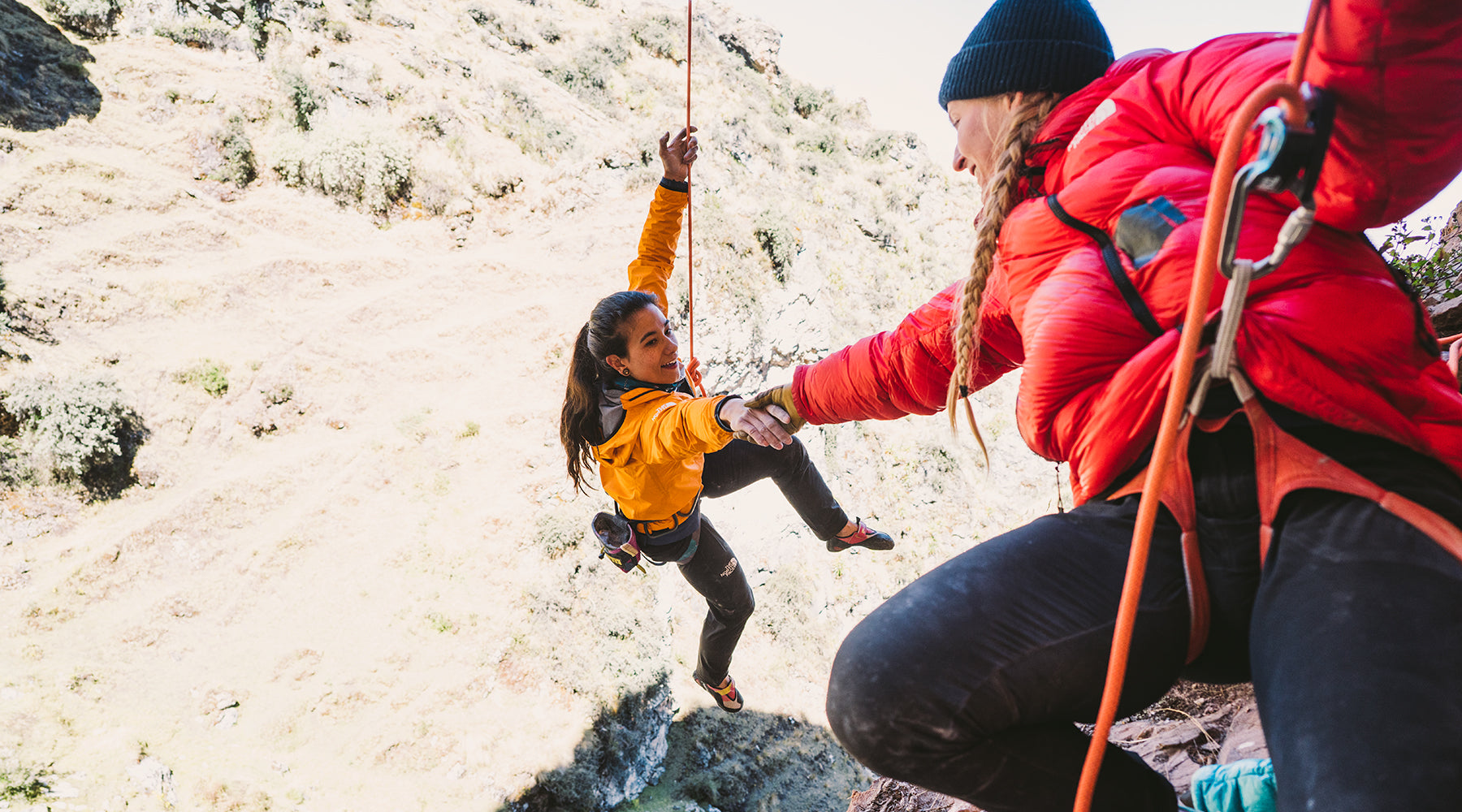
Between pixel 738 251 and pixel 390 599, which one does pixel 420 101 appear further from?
pixel 390 599

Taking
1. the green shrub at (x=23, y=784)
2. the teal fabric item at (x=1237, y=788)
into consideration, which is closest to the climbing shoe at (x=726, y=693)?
the teal fabric item at (x=1237, y=788)

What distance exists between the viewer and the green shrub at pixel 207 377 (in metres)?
7.78

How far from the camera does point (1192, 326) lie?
96 centimetres

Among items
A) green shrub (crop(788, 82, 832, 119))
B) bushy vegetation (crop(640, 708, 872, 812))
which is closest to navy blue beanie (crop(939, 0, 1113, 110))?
bushy vegetation (crop(640, 708, 872, 812))

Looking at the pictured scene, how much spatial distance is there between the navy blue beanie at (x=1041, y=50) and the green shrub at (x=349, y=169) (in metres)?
10.8

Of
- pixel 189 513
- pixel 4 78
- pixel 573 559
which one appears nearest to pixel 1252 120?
pixel 573 559

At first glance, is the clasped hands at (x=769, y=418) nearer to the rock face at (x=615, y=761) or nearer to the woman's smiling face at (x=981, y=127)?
the woman's smiling face at (x=981, y=127)

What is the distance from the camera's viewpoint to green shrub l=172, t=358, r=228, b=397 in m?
7.78

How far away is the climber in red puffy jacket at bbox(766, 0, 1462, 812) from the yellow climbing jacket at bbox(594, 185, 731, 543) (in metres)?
1.47

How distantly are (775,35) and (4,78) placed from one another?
16588 millimetres

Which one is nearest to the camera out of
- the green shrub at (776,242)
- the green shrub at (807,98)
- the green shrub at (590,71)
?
the green shrub at (776,242)

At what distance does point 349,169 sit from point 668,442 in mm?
10049

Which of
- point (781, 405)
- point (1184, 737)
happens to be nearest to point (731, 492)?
point (781, 405)

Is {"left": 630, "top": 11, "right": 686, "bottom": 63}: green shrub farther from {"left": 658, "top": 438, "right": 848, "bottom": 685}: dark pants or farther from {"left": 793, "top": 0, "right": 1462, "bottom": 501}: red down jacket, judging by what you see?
{"left": 793, "top": 0, "right": 1462, "bottom": 501}: red down jacket
